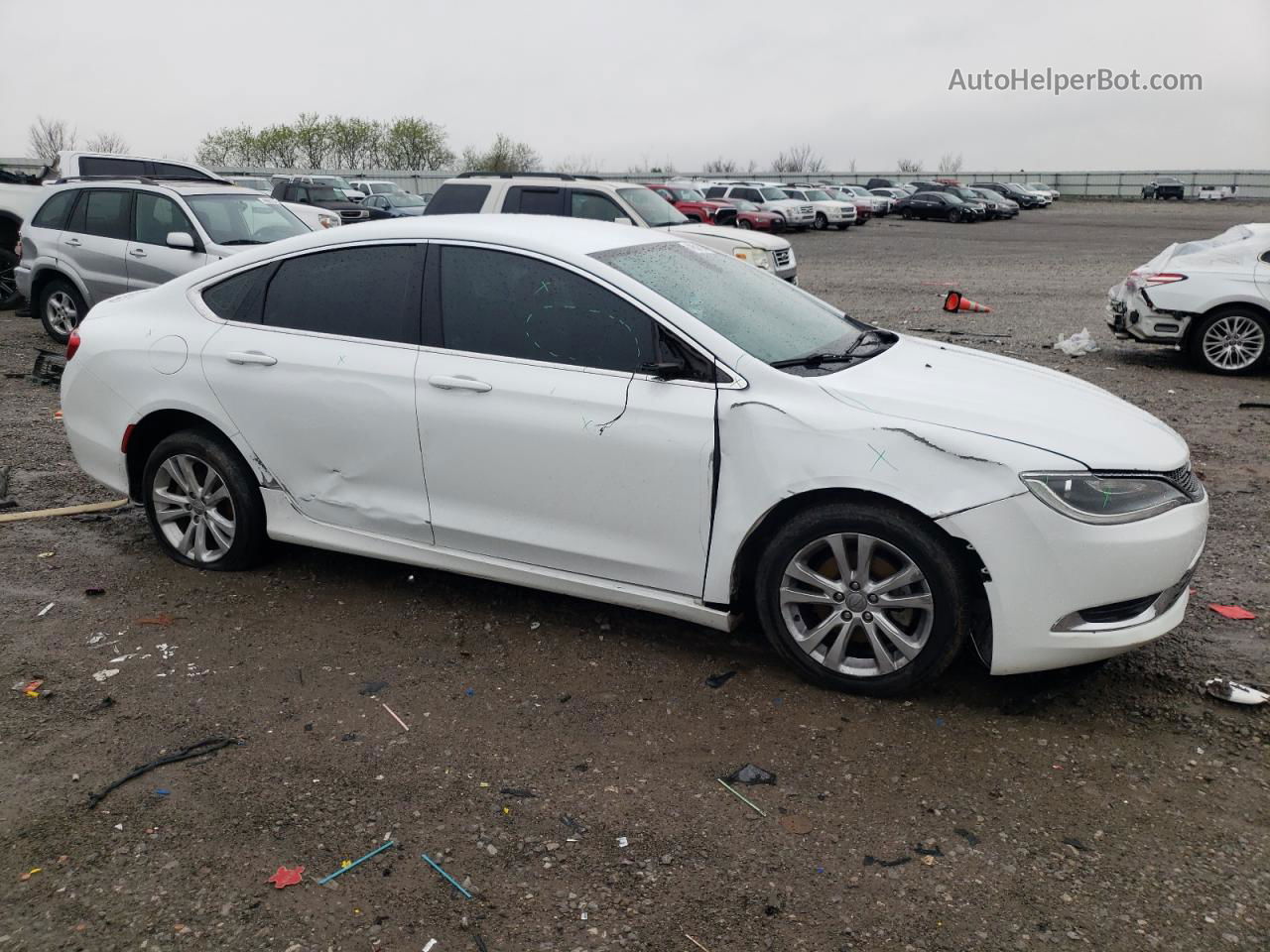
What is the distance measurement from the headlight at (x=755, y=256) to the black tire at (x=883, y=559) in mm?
11582

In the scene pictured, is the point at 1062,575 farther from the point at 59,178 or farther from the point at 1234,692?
the point at 59,178

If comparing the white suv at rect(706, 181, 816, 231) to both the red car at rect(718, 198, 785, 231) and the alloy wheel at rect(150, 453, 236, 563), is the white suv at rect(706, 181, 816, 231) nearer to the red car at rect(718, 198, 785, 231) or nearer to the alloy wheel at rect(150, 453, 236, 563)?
the red car at rect(718, 198, 785, 231)

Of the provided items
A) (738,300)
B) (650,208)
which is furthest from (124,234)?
(738,300)

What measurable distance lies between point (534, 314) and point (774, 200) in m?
37.5

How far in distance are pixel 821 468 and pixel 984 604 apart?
2.51 feet

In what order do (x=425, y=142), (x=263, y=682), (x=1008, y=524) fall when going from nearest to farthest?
(x=1008, y=524)
(x=263, y=682)
(x=425, y=142)

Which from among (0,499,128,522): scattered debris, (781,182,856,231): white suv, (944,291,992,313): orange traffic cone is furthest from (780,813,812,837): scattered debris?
(781,182,856,231): white suv

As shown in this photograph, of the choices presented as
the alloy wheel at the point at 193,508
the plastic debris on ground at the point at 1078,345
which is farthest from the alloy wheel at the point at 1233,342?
the alloy wheel at the point at 193,508

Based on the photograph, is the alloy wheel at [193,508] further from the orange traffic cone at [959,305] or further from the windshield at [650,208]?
the orange traffic cone at [959,305]

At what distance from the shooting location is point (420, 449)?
4.71 m

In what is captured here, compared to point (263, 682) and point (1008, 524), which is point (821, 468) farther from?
point (263, 682)

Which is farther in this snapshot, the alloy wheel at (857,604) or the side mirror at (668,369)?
the side mirror at (668,369)

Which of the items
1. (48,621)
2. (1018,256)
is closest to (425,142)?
(1018,256)

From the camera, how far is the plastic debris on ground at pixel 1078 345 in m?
12.2
